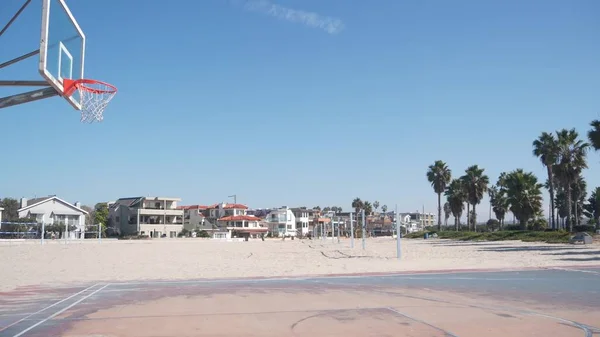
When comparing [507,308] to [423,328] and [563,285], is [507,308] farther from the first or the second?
[563,285]

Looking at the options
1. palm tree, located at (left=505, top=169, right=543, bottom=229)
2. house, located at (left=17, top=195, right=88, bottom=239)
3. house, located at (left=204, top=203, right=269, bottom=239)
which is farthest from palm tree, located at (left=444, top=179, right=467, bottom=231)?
house, located at (left=17, top=195, right=88, bottom=239)

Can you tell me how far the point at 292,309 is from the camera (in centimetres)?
1135

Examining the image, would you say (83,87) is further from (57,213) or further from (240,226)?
(240,226)

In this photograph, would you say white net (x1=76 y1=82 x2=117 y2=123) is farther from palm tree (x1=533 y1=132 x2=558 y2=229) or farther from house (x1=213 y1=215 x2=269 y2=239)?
house (x1=213 y1=215 x2=269 y2=239)

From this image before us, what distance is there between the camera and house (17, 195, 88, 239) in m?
80.9

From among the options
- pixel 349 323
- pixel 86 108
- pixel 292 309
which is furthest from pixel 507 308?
pixel 86 108

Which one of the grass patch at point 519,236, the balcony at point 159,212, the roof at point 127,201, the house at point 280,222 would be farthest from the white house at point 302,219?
the grass patch at point 519,236

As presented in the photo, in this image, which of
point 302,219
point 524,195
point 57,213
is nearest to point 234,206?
point 302,219

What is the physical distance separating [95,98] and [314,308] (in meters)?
7.30

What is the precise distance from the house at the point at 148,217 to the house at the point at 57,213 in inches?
389

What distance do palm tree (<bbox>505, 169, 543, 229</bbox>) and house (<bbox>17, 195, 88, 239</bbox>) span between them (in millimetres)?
62522

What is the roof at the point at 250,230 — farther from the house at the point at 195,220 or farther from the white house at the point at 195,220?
the white house at the point at 195,220

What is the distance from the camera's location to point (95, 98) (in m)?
12.7

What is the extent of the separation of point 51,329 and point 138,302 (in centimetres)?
349
